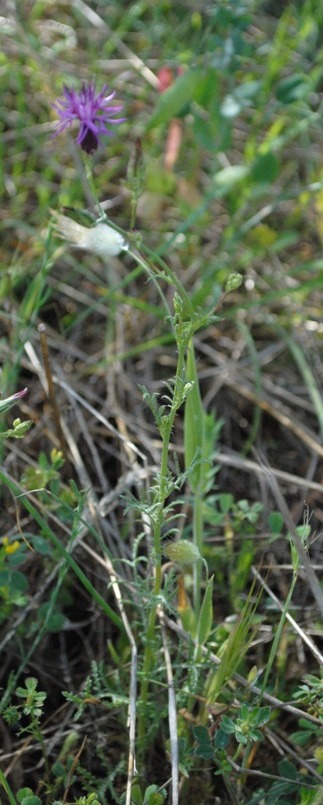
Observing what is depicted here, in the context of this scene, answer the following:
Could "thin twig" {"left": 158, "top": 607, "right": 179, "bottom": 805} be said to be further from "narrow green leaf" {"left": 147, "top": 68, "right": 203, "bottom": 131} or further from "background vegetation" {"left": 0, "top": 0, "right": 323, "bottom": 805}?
"narrow green leaf" {"left": 147, "top": 68, "right": 203, "bottom": 131}

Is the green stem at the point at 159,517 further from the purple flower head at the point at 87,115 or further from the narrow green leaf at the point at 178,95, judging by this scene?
the narrow green leaf at the point at 178,95

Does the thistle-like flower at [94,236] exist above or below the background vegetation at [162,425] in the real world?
above

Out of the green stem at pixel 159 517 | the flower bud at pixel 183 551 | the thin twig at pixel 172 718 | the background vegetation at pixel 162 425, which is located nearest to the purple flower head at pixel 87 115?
the background vegetation at pixel 162 425

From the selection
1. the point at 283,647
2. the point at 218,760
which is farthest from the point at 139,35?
the point at 218,760

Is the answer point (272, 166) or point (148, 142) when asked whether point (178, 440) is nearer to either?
point (272, 166)

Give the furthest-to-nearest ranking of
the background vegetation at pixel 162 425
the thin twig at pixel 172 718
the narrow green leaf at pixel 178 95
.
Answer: the narrow green leaf at pixel 178 95
the background vegetation at pixel 162 425
the thin twig at pixel 172 718

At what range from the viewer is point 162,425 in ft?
3.39

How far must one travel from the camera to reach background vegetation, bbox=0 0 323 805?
3.79 feet

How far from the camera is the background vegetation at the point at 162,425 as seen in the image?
1154 mm

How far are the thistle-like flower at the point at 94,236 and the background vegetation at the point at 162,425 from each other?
0.07 metres

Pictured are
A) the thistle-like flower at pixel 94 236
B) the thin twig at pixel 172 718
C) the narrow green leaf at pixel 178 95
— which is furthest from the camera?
the narrow green leaf at pixel 178 95

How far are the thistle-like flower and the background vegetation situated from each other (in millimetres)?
69

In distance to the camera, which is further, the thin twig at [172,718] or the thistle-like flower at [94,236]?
the thistle-like flower at [94,236]

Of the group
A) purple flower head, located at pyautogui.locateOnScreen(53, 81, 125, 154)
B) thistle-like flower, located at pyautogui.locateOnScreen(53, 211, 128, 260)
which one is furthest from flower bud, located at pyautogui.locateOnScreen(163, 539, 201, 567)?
purple flower head, located at pyautogui.locateOnScreen(53, 81, 125, 154)
